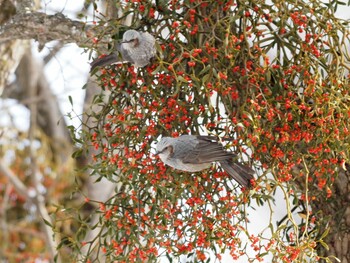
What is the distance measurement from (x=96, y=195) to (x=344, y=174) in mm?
1114

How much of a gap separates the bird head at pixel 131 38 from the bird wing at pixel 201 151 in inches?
5.7

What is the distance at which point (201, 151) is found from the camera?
89 centimetres

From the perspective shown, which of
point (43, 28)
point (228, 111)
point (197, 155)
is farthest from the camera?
point (43, 28)

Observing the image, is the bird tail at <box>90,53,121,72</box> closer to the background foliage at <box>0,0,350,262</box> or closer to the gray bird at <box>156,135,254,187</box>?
the background foliage at <box>0,0,350,262</box>

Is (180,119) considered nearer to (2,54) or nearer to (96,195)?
(2,54)

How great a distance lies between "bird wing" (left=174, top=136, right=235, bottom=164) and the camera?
0.89 meters

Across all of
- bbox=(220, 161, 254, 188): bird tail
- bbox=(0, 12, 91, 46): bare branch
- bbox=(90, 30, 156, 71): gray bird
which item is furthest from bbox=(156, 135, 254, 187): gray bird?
bbox=(0, 12, 91, 46): bare branch

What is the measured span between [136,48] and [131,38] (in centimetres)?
2

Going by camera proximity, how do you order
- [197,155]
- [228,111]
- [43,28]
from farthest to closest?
[43,28], [228,111], [197,155]

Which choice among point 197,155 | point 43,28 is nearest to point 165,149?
point 197,155

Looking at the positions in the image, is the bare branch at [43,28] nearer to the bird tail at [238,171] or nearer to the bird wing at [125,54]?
the bird wing at [125,54]

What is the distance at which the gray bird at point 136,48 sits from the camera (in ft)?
3.02

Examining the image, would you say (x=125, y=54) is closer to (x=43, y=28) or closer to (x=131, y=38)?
(x=131, y=38)

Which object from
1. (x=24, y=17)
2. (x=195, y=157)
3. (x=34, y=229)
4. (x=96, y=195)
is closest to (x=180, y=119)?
(x=195, y=157)
